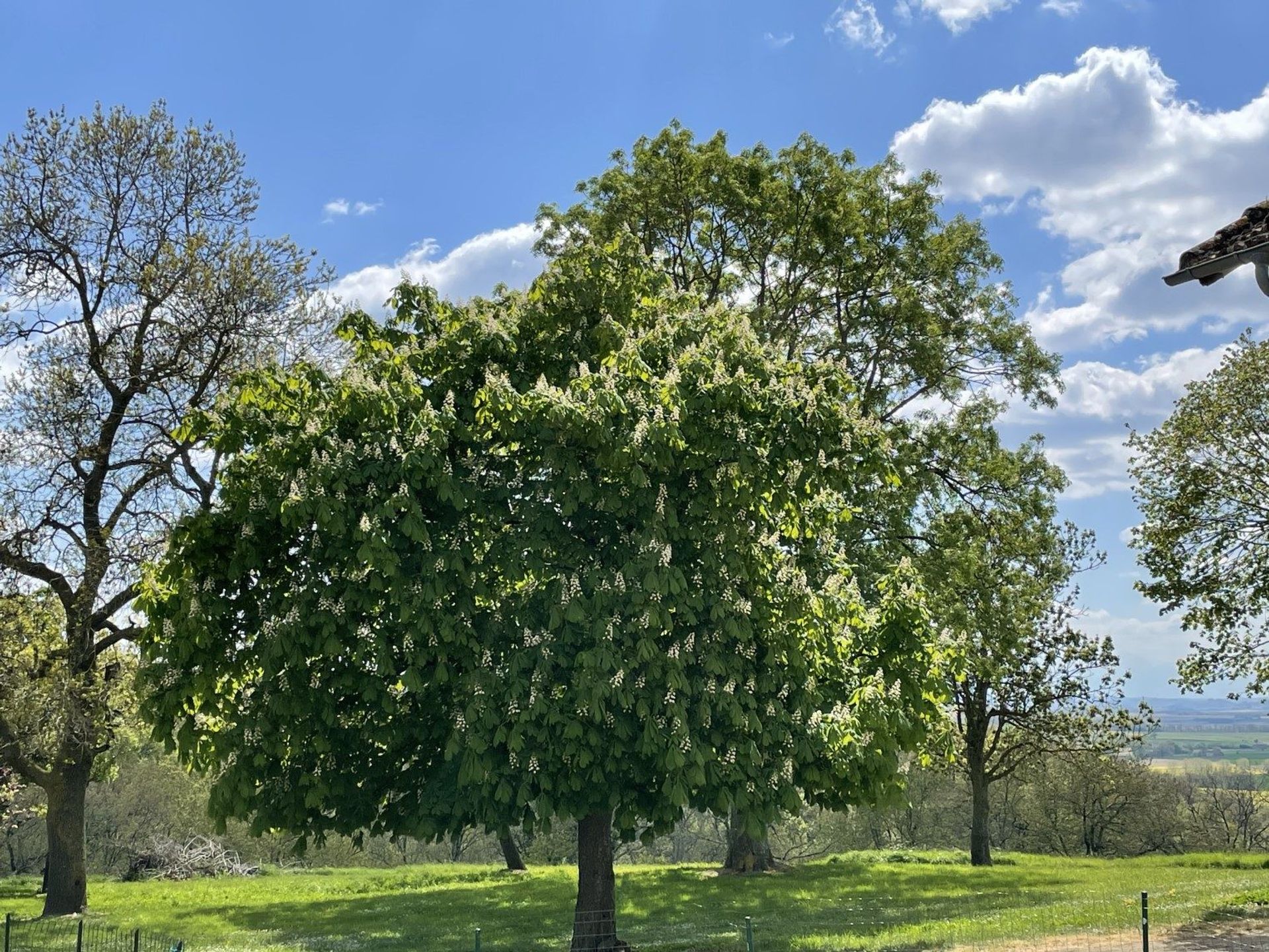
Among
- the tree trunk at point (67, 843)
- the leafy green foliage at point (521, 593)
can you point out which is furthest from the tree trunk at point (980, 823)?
the tree trunk at point (67, 843)

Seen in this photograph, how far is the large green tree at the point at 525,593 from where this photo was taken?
43.1ft

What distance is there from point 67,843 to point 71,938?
4789 mm

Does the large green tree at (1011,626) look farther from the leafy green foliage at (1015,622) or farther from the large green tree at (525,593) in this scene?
the large green tree at (525,593)

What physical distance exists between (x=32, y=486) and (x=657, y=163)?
1759 cm

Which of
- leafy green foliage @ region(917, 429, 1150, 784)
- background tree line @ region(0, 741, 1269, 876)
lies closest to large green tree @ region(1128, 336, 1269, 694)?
leafy green foliage @ region(917, 429, 1150, 784)

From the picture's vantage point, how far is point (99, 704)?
24609mm

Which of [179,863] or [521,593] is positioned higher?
[521,593]

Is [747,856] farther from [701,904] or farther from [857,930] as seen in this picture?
[857,930]

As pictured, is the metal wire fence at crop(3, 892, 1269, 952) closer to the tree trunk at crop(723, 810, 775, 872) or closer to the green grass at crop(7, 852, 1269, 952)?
the green grass at crop(7, 852, 1269, 952)

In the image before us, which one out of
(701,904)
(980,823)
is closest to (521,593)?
(701,904)

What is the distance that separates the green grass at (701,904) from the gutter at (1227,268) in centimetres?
1105

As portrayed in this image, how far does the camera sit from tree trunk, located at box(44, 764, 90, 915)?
25438 millimetres

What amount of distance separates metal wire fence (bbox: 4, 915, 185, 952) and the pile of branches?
16.7m

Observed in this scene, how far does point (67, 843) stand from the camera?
2594cm
